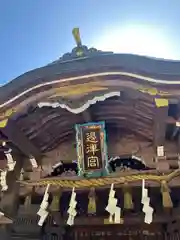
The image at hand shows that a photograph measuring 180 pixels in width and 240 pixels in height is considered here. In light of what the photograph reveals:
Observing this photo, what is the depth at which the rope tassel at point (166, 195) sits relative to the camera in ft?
13.4

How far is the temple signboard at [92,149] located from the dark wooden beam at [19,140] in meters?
0.90

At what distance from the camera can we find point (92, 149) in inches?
185

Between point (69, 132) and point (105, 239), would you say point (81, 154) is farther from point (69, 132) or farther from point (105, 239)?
point (105, 239)

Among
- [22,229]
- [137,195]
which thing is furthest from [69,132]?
[22,229]

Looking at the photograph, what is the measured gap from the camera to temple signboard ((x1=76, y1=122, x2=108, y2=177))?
4.66 metres

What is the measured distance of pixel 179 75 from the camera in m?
4.19

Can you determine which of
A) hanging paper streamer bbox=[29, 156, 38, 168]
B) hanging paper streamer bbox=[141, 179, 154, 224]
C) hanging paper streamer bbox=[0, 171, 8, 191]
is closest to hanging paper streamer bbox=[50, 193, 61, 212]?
hanging paper streamer bbox=[29, 156, 38, 168]

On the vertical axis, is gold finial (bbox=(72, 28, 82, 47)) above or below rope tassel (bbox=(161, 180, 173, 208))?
above

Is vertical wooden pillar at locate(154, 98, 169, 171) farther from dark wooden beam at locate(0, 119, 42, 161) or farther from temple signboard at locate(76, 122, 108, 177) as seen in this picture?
dark wooden beam at locate(0, 119, 42, 161)

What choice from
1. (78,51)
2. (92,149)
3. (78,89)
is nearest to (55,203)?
(92,149)

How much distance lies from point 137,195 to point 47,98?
83.6 inches

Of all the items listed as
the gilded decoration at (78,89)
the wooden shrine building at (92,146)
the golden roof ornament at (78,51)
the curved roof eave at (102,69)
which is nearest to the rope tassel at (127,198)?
the wooden shrine building at (92,146)

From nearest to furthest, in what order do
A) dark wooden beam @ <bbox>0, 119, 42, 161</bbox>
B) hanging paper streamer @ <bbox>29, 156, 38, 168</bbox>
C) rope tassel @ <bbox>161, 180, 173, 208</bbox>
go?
rope tassel @ <bbox>161, 180, 173, 208</bbox> < dark wooden beam @ <bbox>0, 119, 42, 161</bbox> < hanging paper streamer @ <bbox>29, 156, 38, 168</bbox>

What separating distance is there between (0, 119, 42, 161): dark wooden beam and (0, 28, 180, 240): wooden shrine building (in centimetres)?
2
